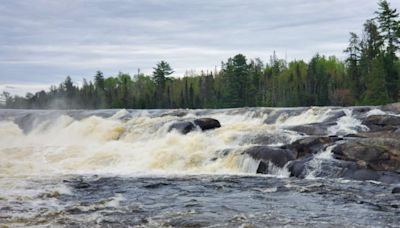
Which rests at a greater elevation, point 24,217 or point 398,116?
point 398,116

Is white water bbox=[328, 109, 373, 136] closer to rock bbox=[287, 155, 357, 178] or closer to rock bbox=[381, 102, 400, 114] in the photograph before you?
rock bbox=[381, 102, 400, 114]

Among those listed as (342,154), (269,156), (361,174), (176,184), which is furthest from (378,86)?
(176,184)

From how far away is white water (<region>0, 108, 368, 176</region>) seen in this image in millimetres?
20297

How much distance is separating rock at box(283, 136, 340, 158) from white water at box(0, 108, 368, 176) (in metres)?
1.58

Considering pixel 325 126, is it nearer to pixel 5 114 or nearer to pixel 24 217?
pixel 24 217

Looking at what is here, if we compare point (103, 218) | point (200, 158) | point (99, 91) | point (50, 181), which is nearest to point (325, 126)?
point (200, 158)

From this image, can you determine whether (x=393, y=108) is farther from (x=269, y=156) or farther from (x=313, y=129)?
(x=269, y=156)

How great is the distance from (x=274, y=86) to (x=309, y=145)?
67.8 m

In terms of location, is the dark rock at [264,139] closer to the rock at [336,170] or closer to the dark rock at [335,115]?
the rock at [336,170]

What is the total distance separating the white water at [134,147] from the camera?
799 inches

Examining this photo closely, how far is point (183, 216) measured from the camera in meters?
11.2

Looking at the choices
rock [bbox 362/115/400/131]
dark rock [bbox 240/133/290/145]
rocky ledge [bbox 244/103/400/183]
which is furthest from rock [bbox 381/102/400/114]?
dark rock [bbox 240/133/290/145]

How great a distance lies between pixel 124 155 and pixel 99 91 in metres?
90.2

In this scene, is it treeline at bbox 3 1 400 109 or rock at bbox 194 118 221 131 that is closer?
rock at bbox 194 118 221 131
